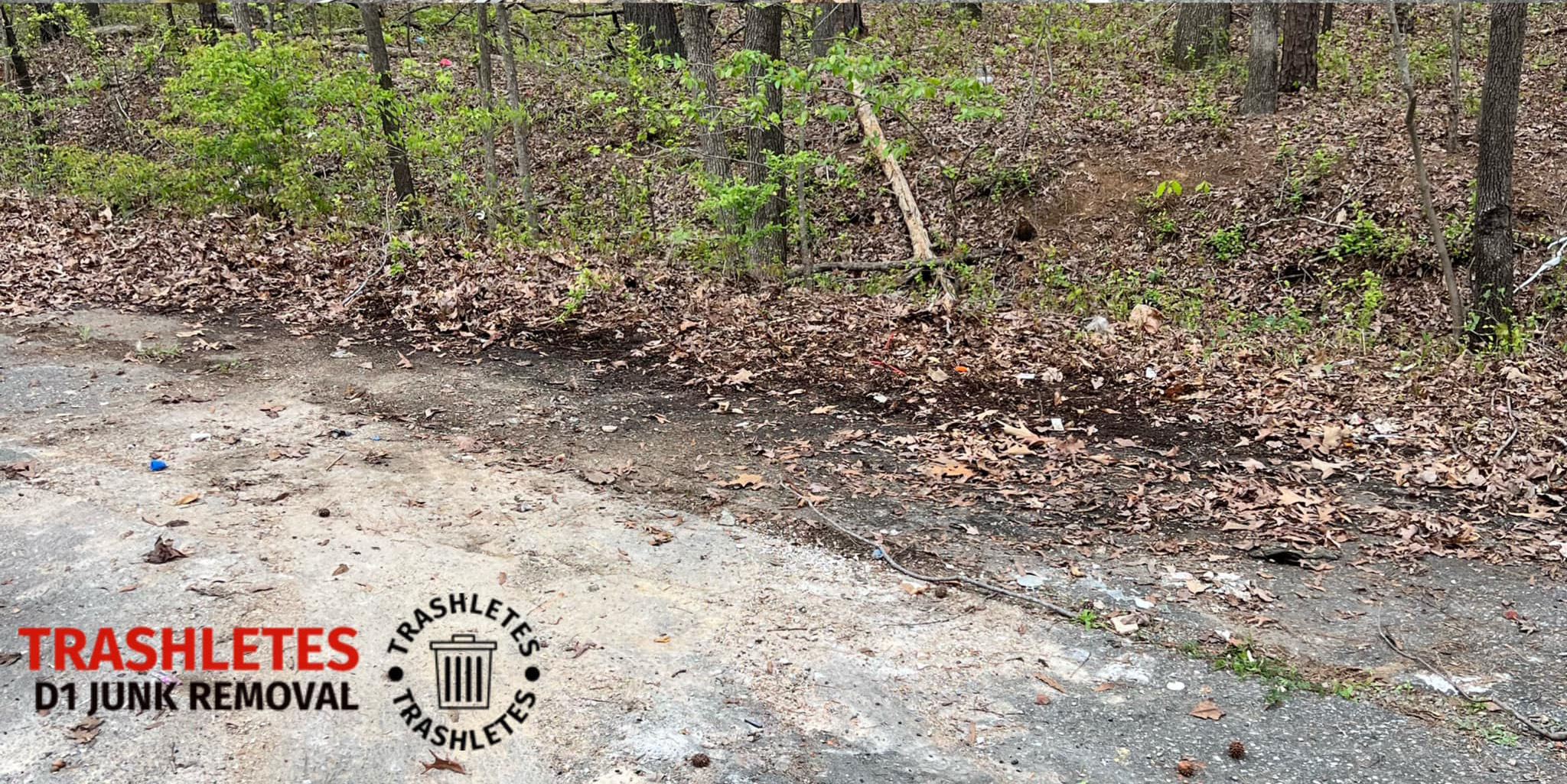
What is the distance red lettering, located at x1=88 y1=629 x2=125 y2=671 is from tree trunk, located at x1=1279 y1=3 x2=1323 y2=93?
1558 centimetres

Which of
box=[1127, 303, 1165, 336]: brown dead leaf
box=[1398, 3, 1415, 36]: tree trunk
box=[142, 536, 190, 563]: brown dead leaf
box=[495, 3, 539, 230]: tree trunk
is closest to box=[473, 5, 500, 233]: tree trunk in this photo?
box=[495, 3, 539, 230]: tree trunk

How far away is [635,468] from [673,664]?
2030 millimetres

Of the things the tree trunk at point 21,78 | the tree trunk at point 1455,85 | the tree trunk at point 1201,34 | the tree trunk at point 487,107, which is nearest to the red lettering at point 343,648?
the tree trunk at point 487,107

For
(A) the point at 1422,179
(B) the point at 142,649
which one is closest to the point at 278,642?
(B) the point at 142,649

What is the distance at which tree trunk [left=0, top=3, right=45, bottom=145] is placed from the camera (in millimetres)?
14203

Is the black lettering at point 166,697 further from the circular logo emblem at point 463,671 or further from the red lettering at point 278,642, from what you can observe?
the circular logo emblem at point 463,671

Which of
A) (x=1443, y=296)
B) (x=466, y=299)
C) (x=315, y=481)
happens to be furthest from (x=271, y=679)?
(x=1443, y=296)

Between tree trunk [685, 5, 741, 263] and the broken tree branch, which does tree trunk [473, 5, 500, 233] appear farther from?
the broken tree branch

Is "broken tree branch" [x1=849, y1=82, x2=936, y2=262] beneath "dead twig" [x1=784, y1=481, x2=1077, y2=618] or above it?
above

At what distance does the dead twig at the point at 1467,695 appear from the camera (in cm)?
350

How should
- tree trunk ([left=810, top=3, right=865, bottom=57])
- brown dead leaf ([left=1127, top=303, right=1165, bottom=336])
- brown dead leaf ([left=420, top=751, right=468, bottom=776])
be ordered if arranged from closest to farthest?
brown dead leaf ([left=420, top=751, right=468, bottom=776])
brown dead leaf ([left=1127, top=303, right=1165, bottom=336])
tree trunk ([left=810, top=3, right=865, bottom=57])

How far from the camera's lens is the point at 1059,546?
191 inches

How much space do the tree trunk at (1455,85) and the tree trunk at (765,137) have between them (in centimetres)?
607

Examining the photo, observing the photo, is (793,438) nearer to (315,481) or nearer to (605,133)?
(315,481)
